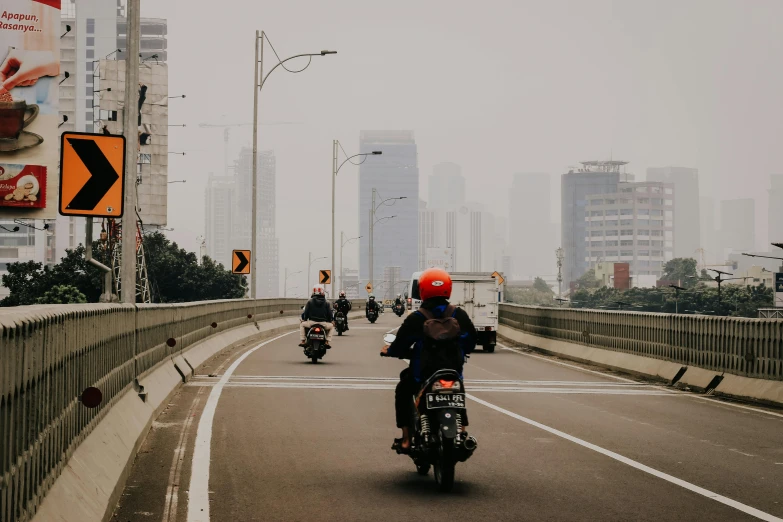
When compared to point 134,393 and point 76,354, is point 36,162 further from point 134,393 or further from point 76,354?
point 76,354

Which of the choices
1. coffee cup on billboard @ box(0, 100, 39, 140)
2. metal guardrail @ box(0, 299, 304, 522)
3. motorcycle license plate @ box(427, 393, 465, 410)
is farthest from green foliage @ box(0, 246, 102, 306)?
motorcycle license plate @ box(427, 393, 465, 410)

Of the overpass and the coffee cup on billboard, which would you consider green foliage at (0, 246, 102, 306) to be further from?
the overpass

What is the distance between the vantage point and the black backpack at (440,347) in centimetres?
927

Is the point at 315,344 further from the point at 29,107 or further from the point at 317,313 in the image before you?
the point at 29,107

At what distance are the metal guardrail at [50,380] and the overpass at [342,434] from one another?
0.02 m

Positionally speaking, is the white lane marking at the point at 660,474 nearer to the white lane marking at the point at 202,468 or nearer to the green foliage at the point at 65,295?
the white lane marking at the point at 202,468

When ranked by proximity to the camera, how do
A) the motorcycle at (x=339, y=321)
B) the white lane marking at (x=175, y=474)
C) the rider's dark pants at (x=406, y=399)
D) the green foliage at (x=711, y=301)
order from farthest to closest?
1. the green foliage at (x=711, y=301)
2. the motorcycle at (x=339, y=321)
3. the rider's dark pants at (x=406, y=399)
4. the white lane marking at (x=175, y=474)

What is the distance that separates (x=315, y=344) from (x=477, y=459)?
49.9ft

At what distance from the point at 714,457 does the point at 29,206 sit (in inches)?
2107

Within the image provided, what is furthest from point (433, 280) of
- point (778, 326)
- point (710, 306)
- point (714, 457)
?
point (710, 306)

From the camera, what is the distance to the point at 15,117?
196 ft

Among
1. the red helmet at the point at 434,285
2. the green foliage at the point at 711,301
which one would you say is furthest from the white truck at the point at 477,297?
the green foliage at the point at 711,301

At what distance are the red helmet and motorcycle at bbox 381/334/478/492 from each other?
771mm

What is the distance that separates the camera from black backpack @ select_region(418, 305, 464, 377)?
927 cm
